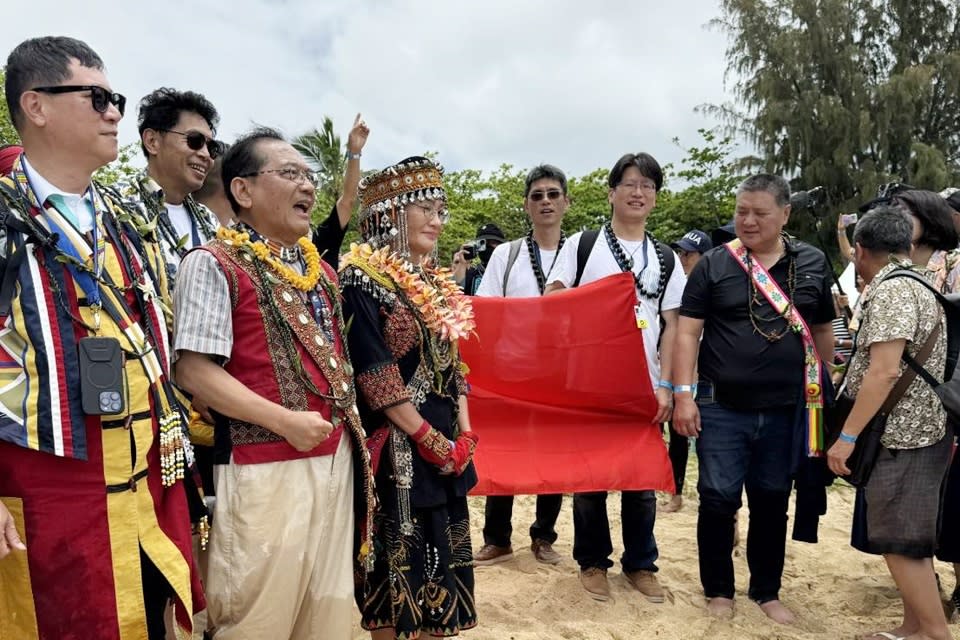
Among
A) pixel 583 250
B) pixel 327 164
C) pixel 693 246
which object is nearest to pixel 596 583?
pixel 583 250

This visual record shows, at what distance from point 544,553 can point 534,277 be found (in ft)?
5.77

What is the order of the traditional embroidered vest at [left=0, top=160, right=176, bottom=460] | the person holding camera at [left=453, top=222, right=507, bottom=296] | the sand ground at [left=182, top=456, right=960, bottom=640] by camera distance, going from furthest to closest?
the person holding camera at [left=453, top=222, right=507, bottom=296]
the sand ground at [left=182, top=456, right=960, bottom=640]
the traditional embroidered vest at [left=0, top=160, right=176, bottom=460]

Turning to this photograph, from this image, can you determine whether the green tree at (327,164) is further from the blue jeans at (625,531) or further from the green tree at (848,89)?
the blue jeans at (625,531)

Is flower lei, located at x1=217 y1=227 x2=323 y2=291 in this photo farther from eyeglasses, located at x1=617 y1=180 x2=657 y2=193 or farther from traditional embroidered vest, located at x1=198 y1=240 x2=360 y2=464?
eyeglasses, located at x1=617 y1=180 x2=657 y2=193

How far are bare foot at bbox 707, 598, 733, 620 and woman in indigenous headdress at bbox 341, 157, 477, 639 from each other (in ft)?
5.80

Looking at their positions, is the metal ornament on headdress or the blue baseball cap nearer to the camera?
the metal ornament on headdress

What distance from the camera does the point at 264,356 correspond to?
2.37m

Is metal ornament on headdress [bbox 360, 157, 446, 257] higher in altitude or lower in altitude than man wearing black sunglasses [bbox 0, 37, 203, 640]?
higher

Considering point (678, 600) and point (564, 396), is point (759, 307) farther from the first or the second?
point (678, 600)

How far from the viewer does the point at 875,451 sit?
11.8 ft

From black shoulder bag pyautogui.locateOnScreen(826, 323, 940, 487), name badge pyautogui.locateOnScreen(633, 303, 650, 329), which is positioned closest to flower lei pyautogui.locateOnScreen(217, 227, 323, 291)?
name badge pyautogui.locateOnScreen(633, 303, 650, 329)

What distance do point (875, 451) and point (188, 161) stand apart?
340 centimetres

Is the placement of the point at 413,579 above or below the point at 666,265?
below

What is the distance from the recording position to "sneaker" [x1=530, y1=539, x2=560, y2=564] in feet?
15.7
